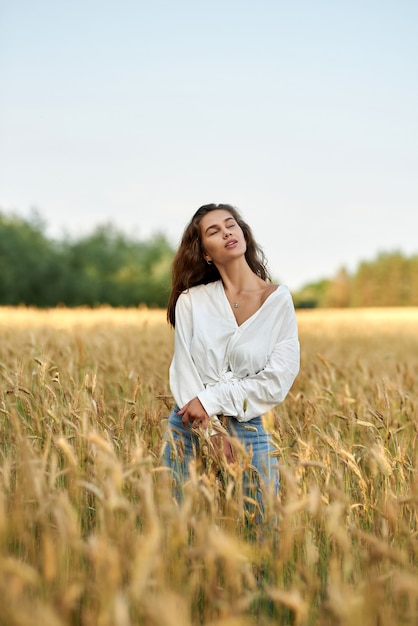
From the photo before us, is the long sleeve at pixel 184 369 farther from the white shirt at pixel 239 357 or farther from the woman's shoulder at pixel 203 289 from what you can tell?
the woman's shoulder at pixel 203 289

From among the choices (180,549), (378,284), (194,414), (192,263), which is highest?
(192,263)

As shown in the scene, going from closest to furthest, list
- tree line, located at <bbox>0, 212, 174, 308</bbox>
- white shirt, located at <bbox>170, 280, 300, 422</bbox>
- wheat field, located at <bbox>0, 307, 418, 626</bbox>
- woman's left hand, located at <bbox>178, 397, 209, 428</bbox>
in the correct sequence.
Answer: wheat field, located at <bbox>0, 307, 418, 626</bbox>, woman's left hand, located at <bbox>178, 397, 209, 428</bbox>, white shirt, located at <bbox>170, 280, 300, 422</bbox>, tree line, located at <bbox>0, 212, 174, 308</bbox>

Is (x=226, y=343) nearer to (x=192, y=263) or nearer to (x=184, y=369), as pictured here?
(x=184, y=369)

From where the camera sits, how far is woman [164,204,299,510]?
2.79m

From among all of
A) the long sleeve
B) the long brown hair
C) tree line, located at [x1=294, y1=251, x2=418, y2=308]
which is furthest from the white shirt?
tree line, located at [x1=294, y1=251, x2=418, y2=308]

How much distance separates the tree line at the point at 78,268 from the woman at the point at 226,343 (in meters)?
30.7

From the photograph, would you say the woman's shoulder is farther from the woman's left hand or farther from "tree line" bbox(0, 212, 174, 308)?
"tree line" bbox(0, 212, 174, 308)

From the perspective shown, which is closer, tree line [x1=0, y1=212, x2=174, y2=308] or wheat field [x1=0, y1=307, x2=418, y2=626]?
wheat field [x1=0, y1=307, x2=418, y2=626]

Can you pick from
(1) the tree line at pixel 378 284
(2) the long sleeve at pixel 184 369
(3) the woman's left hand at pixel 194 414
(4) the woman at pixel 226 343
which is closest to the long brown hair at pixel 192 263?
(4) the woman at pixel 226 343

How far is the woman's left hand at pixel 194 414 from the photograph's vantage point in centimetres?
271

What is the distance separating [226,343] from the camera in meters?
2.97

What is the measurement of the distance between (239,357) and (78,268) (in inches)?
1560

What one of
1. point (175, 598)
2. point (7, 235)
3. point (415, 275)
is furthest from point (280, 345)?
point (415, 275)

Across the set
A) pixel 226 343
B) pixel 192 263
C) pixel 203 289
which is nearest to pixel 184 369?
pixel 226 343
